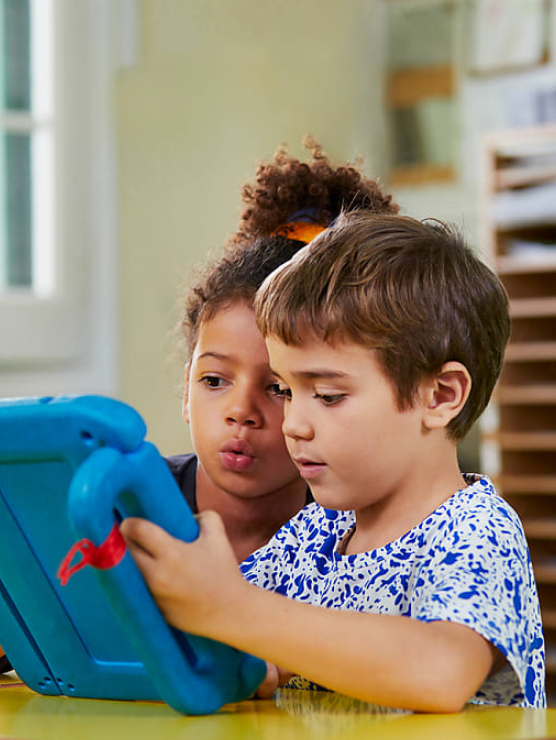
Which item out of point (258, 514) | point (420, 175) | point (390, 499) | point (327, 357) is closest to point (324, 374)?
point (327, 357)

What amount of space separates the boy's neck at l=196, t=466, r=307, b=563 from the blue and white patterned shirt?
157 millimetres

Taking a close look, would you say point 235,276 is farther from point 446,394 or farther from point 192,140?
point 192,140

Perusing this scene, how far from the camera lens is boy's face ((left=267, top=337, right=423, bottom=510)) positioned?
75 cm

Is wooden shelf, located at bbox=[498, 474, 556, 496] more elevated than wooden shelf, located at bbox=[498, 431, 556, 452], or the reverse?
wooden shelf, located at bbox=[498, 431, 556, 452]

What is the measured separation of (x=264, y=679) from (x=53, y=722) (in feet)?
0.46

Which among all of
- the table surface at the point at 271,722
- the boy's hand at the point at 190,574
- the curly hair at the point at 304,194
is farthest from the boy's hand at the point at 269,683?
the curly hair at the point at 304,194

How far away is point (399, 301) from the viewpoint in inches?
29.8

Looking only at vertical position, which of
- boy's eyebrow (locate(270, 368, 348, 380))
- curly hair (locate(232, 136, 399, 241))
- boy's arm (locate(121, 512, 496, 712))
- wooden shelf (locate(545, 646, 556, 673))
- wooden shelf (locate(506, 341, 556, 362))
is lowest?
wooden shelf (locate(545, 646, 556, 673))

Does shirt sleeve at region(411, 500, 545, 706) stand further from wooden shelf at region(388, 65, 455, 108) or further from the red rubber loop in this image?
wooden shelf at region(388, 65, 455, 108)

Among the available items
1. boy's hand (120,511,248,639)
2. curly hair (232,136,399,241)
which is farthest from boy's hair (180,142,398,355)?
boy's hand (120,511,248,639)

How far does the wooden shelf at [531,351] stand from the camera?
2.41 m

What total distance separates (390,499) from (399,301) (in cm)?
16

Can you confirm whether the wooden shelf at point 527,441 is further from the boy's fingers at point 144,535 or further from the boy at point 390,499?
the boy's fingers at point 144,535

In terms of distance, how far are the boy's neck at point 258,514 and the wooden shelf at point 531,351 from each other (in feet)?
4.81
